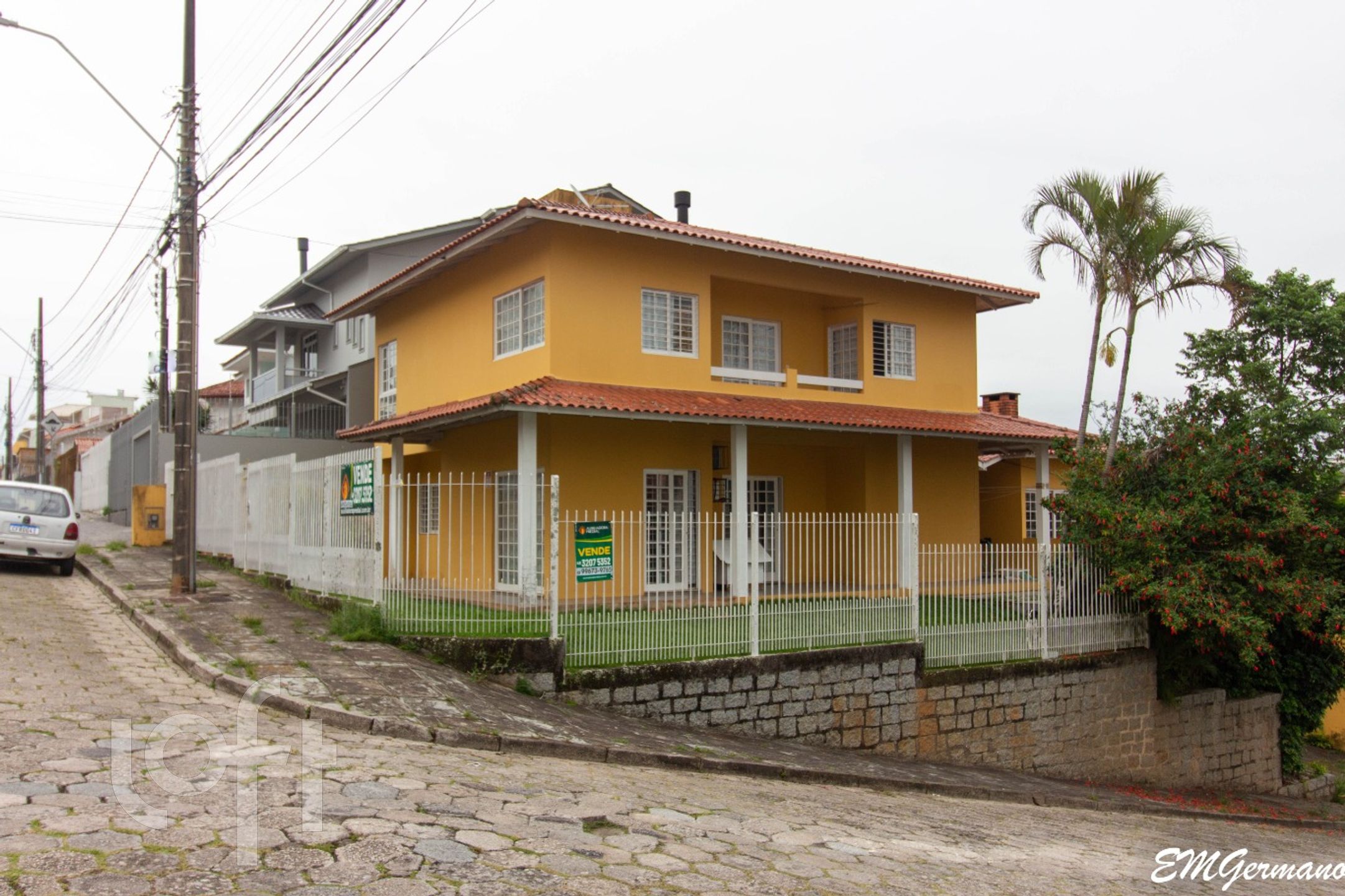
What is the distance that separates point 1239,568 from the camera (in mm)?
12727

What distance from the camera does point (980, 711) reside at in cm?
1226

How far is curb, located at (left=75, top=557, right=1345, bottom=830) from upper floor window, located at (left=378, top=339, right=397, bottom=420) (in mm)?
8745

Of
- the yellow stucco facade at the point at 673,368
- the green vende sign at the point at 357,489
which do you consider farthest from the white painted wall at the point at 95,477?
the green vende sign at the point at 357,489

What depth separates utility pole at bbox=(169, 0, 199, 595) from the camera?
12.4 metres

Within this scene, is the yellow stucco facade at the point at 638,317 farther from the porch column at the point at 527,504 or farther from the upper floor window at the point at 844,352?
the porch column at the point at 527,504

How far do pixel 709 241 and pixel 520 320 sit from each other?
2.96m

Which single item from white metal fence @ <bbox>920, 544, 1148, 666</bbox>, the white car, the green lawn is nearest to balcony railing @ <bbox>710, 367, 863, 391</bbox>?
white metal fence @ <bbox>920, 544, 1148, 666</bbox>

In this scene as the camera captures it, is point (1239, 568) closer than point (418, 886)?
No

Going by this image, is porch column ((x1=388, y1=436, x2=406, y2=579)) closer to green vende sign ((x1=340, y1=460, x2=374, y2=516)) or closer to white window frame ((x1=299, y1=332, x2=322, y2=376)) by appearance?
green vende sign ((x1=340, y1=460, x2=374, y2=516))

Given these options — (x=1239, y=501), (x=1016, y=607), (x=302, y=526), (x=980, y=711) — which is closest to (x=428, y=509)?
(x=302, y=526)

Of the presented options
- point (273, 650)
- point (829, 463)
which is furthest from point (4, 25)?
point (829, 463)

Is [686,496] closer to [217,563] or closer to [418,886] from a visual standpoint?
[217,563]

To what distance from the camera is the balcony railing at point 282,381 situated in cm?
2791

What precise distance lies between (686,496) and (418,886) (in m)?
11.8
